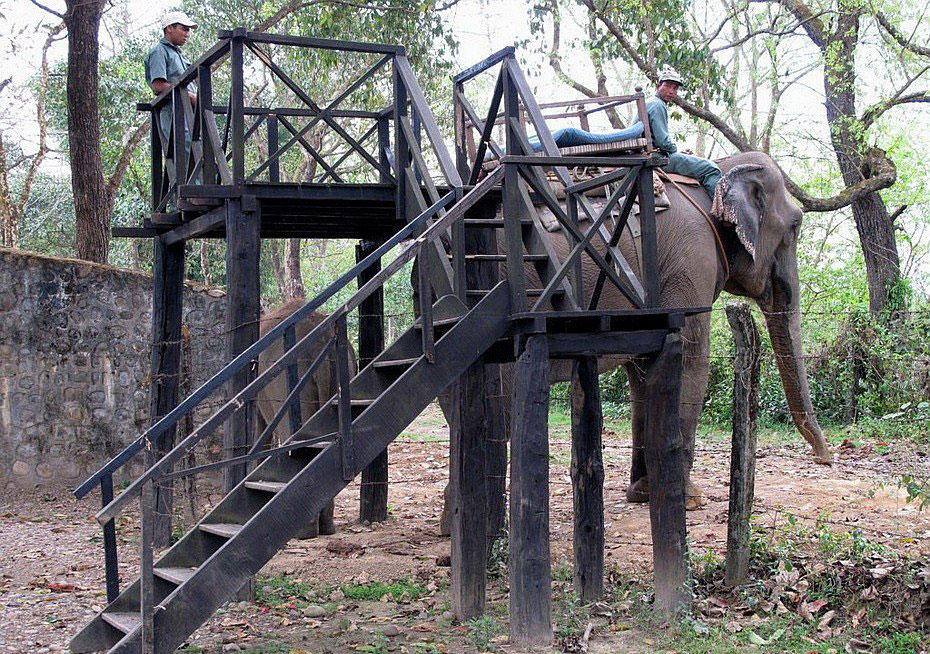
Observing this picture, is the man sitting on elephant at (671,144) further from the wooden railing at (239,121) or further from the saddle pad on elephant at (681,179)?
the wooden railing at (239,121)

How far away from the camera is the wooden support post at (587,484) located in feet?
24.4

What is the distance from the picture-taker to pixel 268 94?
86.2 ft

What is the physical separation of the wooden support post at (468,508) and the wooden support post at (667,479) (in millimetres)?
1150

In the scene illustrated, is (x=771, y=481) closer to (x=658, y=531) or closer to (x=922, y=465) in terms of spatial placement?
(x=922, y=465)

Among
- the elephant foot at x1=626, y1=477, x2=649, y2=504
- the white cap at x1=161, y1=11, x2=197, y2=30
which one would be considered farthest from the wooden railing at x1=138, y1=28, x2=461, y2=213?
the elephant foot at x1=626, y1=477, x2=649, y2=504

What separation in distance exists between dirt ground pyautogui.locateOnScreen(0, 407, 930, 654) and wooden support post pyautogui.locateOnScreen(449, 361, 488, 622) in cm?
26

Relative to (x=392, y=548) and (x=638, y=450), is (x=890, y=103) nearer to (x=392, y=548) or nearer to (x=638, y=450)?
(x=638, y=450)

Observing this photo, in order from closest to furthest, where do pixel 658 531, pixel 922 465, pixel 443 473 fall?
pixel 658 531 < pixel 922 465 < pixel 443 473

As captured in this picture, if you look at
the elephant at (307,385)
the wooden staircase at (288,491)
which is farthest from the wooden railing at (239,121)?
the elephant at (307,385)

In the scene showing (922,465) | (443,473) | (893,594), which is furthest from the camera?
(443,473)

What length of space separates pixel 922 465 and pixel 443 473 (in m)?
7.47

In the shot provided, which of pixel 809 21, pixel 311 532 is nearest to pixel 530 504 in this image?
pixel 311 532

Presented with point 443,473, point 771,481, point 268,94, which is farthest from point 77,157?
point 268,94

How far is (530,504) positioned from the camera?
21.1ft
